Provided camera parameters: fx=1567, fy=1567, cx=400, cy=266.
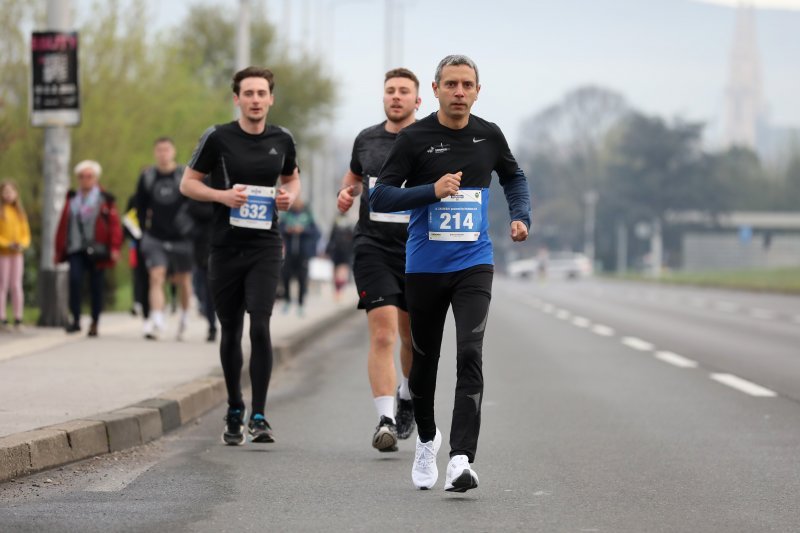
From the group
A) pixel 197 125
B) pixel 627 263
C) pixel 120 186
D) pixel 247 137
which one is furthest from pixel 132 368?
pixel 627 263

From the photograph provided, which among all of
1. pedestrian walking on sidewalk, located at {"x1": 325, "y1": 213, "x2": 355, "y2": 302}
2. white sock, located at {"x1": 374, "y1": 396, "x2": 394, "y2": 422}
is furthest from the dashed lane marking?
white sock, located at {"x1": 374, "y1": 396, "x2": 394, "y2": 422}

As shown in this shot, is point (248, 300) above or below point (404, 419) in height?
above

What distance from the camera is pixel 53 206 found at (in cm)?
1684

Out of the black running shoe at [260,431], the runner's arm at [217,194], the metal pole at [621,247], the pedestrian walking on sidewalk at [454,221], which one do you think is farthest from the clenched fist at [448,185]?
the metal pole at [621,247]

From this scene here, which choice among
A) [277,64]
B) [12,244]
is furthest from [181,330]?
[277,64]

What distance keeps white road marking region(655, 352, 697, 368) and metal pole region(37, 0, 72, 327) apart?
6284 millimetres

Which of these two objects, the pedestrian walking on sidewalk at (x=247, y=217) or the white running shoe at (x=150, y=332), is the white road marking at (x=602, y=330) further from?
the pedestrian walking on sidewalk at (x=247, y=217)

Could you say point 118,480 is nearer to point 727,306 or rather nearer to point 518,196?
point 518,196

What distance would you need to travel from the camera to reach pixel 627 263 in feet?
379

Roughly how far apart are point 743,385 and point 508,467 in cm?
529

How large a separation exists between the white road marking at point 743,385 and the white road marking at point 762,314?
1239cm

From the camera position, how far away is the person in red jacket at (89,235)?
1534 cm

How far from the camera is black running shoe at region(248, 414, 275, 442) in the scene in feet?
28.8

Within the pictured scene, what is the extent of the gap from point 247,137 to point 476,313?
2508 mm
